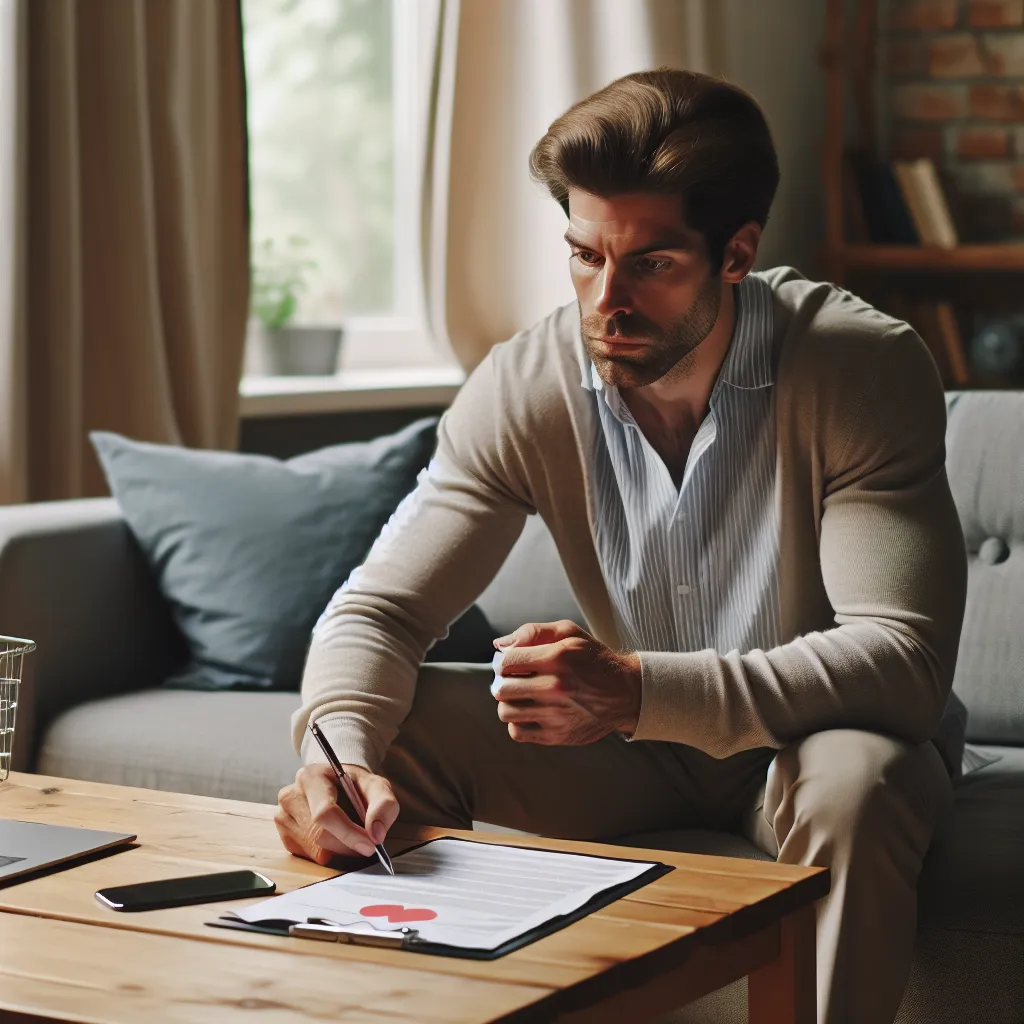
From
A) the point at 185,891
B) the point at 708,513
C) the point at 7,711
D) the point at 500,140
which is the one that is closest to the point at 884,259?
the point at 500,140

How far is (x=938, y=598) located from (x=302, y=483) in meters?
1.10

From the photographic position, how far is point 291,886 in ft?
3.98

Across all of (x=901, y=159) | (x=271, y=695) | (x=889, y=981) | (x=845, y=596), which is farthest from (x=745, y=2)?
(x=889, y=981)

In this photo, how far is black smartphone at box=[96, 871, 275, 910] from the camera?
1157 millimetres

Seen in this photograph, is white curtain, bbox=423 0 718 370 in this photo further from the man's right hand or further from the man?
the man's right hand

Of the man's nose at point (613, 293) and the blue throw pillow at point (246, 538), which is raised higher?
the man's nose at point (613, 293)

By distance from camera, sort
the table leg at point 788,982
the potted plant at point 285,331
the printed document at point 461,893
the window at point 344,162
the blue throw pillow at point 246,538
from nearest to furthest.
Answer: the printed document at point 461,893 < the table leg at point 788,982 < the blue throw pillow at point 246,538 < the potted plant at point 285,331 < the window at point 344,162

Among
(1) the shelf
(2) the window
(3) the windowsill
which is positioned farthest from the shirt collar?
(1) the shelf

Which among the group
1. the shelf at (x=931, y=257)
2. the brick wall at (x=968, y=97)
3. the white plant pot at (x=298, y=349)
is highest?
the brick wall at (x=968, y=97)

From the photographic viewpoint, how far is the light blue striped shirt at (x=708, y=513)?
1677 millimetres

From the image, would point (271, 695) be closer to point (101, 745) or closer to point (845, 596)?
point (101, 745)

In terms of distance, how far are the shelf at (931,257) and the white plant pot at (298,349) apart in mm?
1347

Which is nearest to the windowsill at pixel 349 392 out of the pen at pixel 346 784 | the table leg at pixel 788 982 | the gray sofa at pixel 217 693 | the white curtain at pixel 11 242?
the white curtain at pixel 11 242

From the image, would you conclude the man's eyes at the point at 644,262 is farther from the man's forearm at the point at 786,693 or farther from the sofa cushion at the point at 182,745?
the sofa cushion at the point at 182,745
